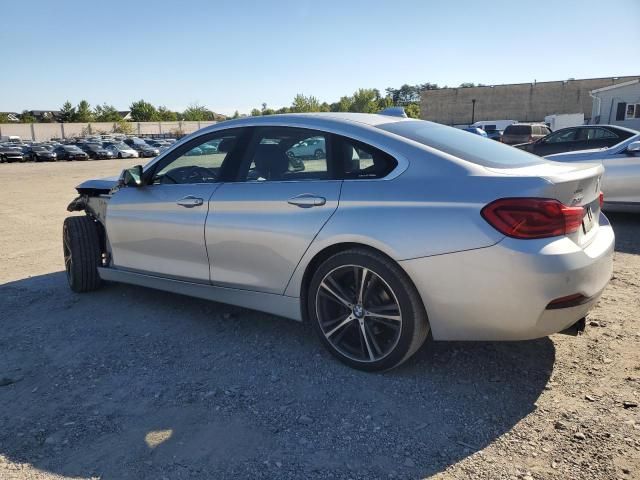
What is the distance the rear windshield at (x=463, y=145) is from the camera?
315cm

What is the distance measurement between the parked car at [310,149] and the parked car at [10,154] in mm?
44324

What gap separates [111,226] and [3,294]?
1.58 metres

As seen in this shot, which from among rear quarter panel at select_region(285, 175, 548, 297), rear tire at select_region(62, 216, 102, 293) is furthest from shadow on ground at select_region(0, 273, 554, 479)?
rear quarter panel at select_region(285, 175, 548, 297)

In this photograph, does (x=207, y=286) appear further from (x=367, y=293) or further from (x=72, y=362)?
(x=367, y=293)

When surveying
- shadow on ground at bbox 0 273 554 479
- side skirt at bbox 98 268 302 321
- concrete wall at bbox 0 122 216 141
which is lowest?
shadow on ground at bbox 0 273 554 479

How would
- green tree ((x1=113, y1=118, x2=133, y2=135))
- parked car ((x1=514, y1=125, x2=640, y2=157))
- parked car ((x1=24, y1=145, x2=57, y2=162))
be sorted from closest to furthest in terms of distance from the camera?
parked car ((x1=514, y1=125, x2=640, y2=157))
parked car ((x1=24, y1=145, x2=57, y2=162))
green tree ((x1=113, y1=118, x2=133, y2=135))

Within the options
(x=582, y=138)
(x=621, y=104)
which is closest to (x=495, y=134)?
(x=621, y=104)

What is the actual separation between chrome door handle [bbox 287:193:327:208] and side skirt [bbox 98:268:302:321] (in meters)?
0.65

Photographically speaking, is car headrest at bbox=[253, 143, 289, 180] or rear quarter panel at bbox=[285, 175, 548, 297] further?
car headrest at bbox=[253, 143, 289, 180]

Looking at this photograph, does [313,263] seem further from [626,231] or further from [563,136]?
[563,136]

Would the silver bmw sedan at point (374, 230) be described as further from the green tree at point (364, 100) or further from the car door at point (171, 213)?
the green tree at point (364, 100)

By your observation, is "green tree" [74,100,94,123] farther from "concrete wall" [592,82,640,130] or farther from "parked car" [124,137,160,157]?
"concrete wall" [592,82,640,130]

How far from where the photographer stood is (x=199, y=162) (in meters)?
4.22

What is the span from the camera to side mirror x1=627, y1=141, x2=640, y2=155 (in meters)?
7.43
